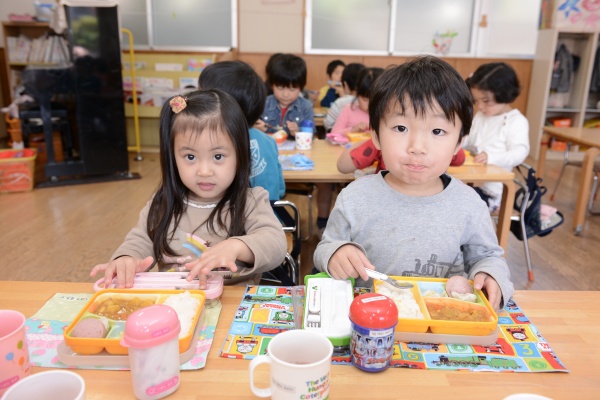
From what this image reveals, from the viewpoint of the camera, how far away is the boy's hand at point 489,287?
992 mm

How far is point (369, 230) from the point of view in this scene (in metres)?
1.27

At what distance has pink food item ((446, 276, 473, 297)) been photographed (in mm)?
1014

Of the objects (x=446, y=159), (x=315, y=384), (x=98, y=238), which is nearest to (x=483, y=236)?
(x=446, y=159)

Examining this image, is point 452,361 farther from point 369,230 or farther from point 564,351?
point 369,230

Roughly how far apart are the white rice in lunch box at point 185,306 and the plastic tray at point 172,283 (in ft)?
0.16

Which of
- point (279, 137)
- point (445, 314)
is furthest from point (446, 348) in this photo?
point (279, 137)

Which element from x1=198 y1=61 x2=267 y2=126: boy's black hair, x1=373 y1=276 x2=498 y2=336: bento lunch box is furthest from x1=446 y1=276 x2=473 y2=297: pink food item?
x1=198 y1=61 x2=267 y2=126: boy's black hair

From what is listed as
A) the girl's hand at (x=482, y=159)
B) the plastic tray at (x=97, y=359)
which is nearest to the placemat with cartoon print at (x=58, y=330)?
the plastic tray at (x=97, y=359)

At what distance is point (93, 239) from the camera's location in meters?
3.40

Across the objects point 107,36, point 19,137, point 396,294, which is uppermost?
point 107,36

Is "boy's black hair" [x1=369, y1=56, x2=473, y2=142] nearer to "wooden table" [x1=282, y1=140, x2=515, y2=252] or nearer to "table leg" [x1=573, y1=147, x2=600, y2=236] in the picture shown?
"wooden table" [x1=282, y1=140, x2=515, y2=252]

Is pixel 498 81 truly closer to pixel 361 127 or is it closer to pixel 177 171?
pixel 361 127

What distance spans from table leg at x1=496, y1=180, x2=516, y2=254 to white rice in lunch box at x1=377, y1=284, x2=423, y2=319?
1573 millimetres

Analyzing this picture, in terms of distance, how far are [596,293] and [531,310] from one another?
208 millimetres
